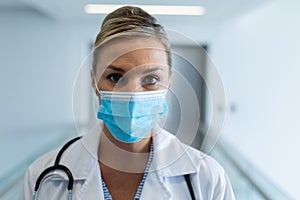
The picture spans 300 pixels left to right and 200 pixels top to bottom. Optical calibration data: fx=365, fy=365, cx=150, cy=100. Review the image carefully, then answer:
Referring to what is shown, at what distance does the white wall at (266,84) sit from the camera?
3.33 metres

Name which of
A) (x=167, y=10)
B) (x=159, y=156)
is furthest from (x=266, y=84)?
(x=159, y=156)

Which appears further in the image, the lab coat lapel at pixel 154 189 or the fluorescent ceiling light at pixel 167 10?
the fluorescent ceiling light at pixel 167 10

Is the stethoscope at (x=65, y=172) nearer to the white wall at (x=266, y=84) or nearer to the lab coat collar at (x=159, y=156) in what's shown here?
→ the lab coat collar at (x=159, y=156)

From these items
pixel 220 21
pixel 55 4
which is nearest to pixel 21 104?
pixel 55 4

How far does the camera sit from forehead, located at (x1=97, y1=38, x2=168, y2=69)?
78 centimetres

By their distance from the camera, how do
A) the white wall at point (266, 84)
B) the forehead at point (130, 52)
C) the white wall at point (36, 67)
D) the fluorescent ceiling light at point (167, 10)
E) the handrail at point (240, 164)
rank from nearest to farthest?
the forehead at point (130, 52) → the fluorescent ceiling light at point (167, 10) → the handrail at point (240, 164) → the white wall at point (266, 84) → the white wall at point (36, 67)

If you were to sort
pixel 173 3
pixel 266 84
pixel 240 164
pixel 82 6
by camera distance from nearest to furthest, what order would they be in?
1. pixel 173 3
2. pixel 82 6
3. pixel 240 164
4. pixel 266 84

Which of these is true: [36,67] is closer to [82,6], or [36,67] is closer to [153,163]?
[82,6]

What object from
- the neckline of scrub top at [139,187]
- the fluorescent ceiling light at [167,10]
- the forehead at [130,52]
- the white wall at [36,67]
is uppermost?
the forehead at [130,52]

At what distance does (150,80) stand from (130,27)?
4.9 inches

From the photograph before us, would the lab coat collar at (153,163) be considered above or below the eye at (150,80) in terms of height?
below

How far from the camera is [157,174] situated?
36.0 inches

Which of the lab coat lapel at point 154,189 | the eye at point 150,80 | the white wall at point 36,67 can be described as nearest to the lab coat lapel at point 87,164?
the lab coat lapel at point 154,189

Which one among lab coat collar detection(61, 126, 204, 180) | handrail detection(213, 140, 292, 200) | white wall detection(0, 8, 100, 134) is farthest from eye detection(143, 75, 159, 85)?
white wall detection(0, 8, 100, 134)
